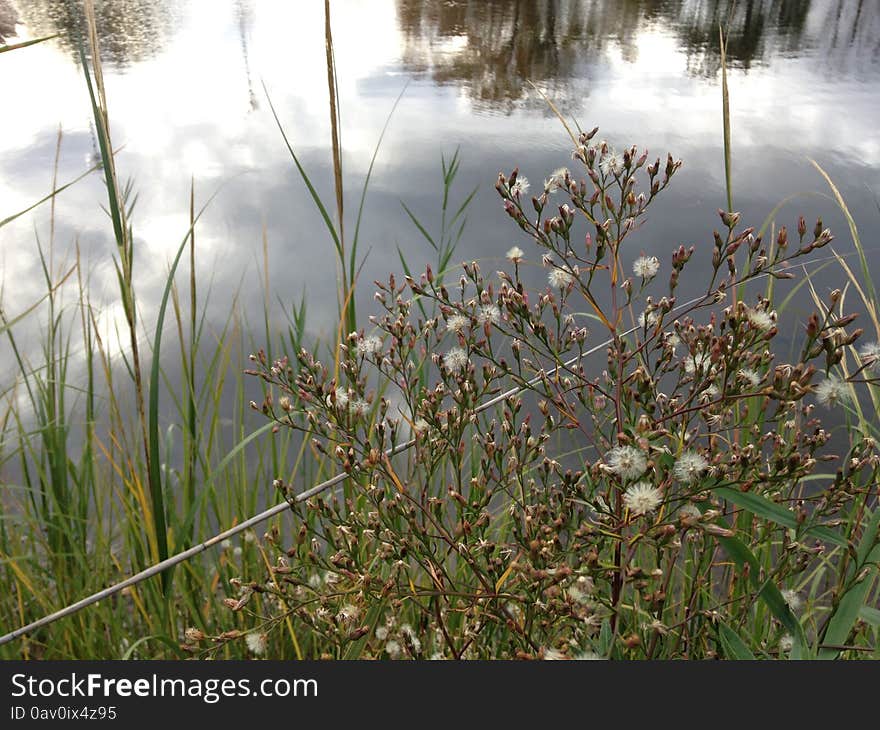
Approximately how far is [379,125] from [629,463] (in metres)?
5.87

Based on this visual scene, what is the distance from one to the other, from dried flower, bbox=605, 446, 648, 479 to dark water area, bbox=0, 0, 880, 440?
4.47ft

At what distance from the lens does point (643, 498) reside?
1.27 m

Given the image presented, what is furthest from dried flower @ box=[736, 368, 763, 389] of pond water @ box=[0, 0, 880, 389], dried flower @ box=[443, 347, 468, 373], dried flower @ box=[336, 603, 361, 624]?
pond water @ box=[0, 0, 880, 389]

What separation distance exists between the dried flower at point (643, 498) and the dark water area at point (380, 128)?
1.41 m

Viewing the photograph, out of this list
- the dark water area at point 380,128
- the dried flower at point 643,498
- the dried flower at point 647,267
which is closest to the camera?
the dried flower at point 643,498

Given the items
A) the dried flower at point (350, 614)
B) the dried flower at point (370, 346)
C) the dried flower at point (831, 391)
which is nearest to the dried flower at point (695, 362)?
the dried flower at point (831, 391)

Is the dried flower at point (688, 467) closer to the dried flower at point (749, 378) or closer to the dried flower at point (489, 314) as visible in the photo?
the dried flower at point (749, 378)

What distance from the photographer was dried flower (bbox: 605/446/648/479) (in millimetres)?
1294

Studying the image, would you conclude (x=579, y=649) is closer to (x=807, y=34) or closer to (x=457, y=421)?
(x=457, y=421)

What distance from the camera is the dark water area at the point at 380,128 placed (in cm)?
484

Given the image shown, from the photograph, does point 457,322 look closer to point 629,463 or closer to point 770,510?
point 629,463

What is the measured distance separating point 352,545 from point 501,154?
204 inches

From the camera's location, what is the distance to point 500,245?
16.0 feet

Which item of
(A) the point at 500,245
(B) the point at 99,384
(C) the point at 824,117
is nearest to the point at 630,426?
(B) the point at 99,384
